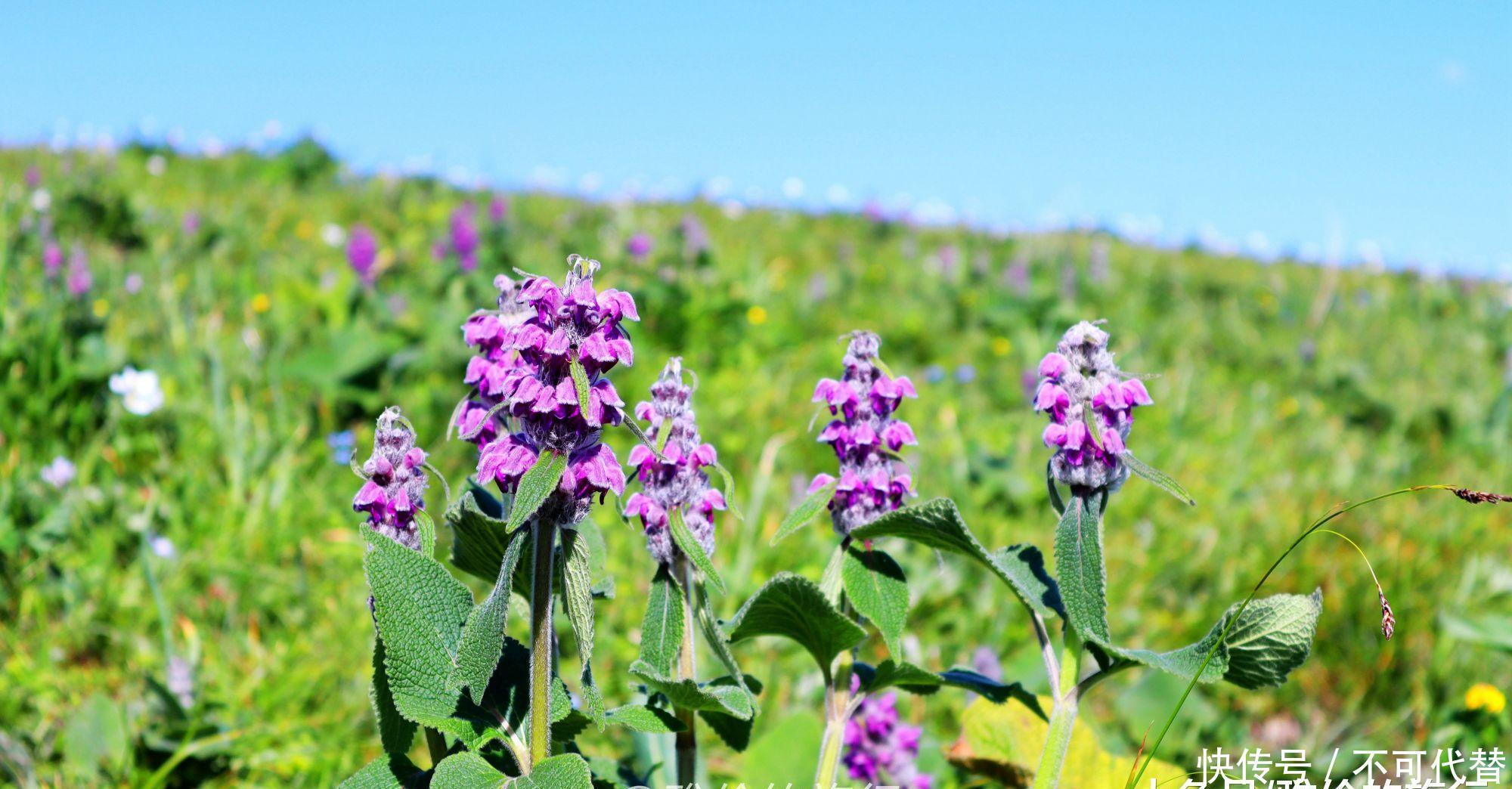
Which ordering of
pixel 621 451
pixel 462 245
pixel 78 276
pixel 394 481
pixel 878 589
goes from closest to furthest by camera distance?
pixel 394 481 < pixel 878 589 < pixel 621 451 < pixel 78 276 < pixel 462 245

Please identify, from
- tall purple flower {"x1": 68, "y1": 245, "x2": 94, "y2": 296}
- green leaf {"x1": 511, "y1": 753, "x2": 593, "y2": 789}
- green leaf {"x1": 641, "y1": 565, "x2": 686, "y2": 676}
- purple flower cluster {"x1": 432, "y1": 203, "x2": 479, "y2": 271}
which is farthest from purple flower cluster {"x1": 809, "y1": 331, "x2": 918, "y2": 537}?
purple flower cluster {"x1": 432, "y1": 203, "x2": 479, "y2": 271}

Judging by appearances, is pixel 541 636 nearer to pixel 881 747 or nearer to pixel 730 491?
pixel 730 491

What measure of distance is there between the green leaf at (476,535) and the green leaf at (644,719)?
234 mm

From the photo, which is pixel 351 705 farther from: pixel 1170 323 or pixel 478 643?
pixel 1170 323

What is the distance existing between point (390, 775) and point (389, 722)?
0.20 ft

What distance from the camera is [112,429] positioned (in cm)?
351

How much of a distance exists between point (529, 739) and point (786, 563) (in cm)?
225

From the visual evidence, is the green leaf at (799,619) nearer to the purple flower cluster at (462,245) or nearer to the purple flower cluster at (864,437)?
the purple flower cluster at (864,437)

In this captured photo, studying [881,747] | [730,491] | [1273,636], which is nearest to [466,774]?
[730,491]

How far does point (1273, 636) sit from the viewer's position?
1405 millimetres

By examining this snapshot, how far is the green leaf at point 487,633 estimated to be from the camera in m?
1.10

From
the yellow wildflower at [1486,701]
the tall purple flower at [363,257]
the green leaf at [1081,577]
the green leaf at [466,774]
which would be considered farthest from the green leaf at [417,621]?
the tall purple flower at [363,257]

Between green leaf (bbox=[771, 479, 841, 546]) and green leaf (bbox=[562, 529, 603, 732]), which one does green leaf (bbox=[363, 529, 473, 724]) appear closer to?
green leaf (bbox=[562, 529, 603, 732])

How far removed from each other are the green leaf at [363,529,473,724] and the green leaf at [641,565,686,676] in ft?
0.85
